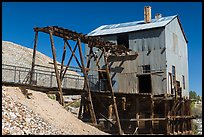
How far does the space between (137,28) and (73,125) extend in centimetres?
1722

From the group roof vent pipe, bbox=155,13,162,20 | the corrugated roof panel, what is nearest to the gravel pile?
the corrugated roof panel

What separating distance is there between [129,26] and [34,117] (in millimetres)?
21349

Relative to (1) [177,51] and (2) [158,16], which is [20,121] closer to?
(1) [177,51]

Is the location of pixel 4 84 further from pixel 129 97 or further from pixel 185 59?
pixel 185 59

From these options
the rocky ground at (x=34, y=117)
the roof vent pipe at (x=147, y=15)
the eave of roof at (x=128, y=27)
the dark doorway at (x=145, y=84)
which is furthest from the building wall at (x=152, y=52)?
the rocky ground at (x=34, y=117)

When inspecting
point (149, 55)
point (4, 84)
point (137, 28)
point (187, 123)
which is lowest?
point (187, 123)

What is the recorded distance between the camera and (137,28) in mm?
33562

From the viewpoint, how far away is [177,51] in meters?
35.4

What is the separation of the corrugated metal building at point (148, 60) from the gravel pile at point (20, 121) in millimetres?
16723

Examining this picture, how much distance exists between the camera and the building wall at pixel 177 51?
32.8m

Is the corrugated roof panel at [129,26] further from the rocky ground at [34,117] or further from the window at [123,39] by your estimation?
the rocky ground at [34,117]

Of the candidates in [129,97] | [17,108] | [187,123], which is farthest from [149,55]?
[17,108]

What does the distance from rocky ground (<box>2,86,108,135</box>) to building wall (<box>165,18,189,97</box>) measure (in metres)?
15.1

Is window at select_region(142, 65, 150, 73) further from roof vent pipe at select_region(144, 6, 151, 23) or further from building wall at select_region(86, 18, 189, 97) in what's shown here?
roof vent pipe at select_region(144, 6, 151, 23)
